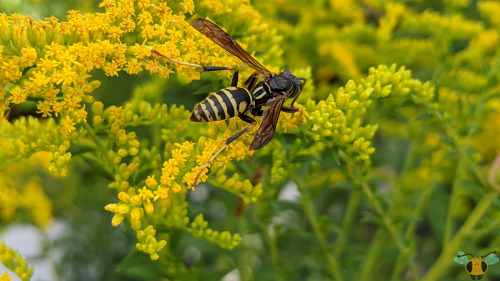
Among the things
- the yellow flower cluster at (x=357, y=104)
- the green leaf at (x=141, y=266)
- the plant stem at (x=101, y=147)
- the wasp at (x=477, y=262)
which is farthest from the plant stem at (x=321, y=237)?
the plant stem at (x=101, y=147)

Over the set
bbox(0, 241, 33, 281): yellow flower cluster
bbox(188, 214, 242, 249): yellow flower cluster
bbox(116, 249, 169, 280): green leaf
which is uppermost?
bbox(188, 214, 242, 249): yellow flower cluster

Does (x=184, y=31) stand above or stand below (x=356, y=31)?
below

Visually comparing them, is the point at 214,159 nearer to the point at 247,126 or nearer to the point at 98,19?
the point at 247,126

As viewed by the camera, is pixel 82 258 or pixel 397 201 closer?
pixel 397 201

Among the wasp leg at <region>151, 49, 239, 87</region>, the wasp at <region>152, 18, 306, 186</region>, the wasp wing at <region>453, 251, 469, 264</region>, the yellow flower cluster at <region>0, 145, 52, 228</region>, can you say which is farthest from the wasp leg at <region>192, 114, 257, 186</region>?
the yellow flower cluster at <region>0, 145, 52, 228</region>

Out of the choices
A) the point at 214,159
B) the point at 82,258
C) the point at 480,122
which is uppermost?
the point at 480,122

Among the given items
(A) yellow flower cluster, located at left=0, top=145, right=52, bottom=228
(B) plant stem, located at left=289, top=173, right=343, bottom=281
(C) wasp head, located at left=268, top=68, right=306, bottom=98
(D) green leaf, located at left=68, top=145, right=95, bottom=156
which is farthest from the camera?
(A) yellow flower cluster, located at left=0, top=145, right=52, bottom=228

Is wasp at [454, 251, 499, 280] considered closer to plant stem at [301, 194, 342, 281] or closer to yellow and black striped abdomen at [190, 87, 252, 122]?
plant stem at [301, 194, 342, 281]

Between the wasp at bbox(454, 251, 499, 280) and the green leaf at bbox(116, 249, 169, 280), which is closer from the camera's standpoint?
the green leaf at bbox(116, 249, 169, 280)

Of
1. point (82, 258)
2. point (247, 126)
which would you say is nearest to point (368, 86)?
point (247, 126)
